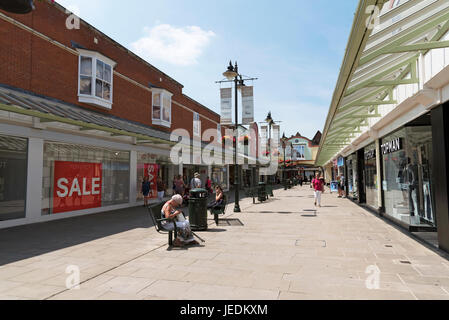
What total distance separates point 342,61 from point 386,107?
19.2ft

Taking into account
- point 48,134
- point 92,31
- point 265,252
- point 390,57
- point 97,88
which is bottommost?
point 265,252

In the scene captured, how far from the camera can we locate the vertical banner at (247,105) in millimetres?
12945

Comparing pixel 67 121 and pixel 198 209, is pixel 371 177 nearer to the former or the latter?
pixel 198 209

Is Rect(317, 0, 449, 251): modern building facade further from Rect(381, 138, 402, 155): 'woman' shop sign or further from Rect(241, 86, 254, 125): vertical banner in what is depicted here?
Rect(241, 86, 254, 125): vertical banner

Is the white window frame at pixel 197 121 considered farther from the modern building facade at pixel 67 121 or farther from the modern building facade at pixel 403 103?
the modern building facade at pixel 403 103

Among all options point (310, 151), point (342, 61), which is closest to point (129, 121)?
point (342, 61)

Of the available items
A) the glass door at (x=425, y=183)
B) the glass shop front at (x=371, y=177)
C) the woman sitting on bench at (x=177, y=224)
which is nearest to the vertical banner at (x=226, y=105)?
the glass shop front at (x=371, y=177)

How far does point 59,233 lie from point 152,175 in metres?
8.45

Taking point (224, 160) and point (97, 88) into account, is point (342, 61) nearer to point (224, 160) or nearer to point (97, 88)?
point (97, 88)

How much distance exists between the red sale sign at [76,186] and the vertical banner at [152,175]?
3377 millimetres

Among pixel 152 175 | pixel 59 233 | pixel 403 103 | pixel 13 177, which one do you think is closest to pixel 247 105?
pixel 403 103

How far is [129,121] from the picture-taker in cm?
1609

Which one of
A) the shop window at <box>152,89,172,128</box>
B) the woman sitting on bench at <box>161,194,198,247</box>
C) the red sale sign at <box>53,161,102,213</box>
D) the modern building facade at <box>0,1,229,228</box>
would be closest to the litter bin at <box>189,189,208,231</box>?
the woman sitting on bench at <box>161,194,198,247</box>
